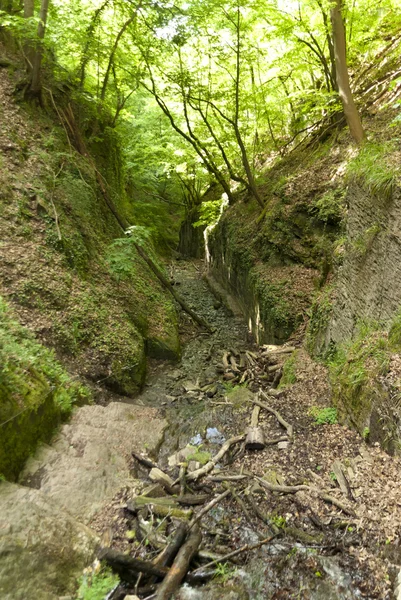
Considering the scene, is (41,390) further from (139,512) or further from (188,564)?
(188,564)

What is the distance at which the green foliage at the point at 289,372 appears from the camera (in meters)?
7.19

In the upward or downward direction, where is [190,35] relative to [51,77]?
upward

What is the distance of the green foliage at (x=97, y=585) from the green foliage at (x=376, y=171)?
5863 millimetres

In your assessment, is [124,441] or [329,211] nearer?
[124,441]

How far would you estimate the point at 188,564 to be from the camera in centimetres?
342

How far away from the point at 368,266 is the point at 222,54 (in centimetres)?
1030

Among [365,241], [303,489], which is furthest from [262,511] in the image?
[365,241]

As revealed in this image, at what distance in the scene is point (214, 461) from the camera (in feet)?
16.8

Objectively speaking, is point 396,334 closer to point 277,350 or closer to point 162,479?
point 162,479

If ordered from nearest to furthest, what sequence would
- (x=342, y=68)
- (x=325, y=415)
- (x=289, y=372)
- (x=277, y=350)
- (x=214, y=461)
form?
1. (x=214, y=461)
2. (x=325, y=415)
3. (x=342, y=68)
4. (x=289, y=372)
5. (x=277, y=350)

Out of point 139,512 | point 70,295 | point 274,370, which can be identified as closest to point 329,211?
point 274,370

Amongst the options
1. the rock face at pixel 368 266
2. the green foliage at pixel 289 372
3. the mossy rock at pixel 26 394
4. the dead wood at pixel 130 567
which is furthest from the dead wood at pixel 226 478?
the rock face at pixel 368 266

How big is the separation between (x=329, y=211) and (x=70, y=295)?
720 cm

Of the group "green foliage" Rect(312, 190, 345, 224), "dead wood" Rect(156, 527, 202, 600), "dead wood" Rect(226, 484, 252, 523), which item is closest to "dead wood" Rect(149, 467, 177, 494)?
"dead wood" Rect(226, 484, 252, 523)
